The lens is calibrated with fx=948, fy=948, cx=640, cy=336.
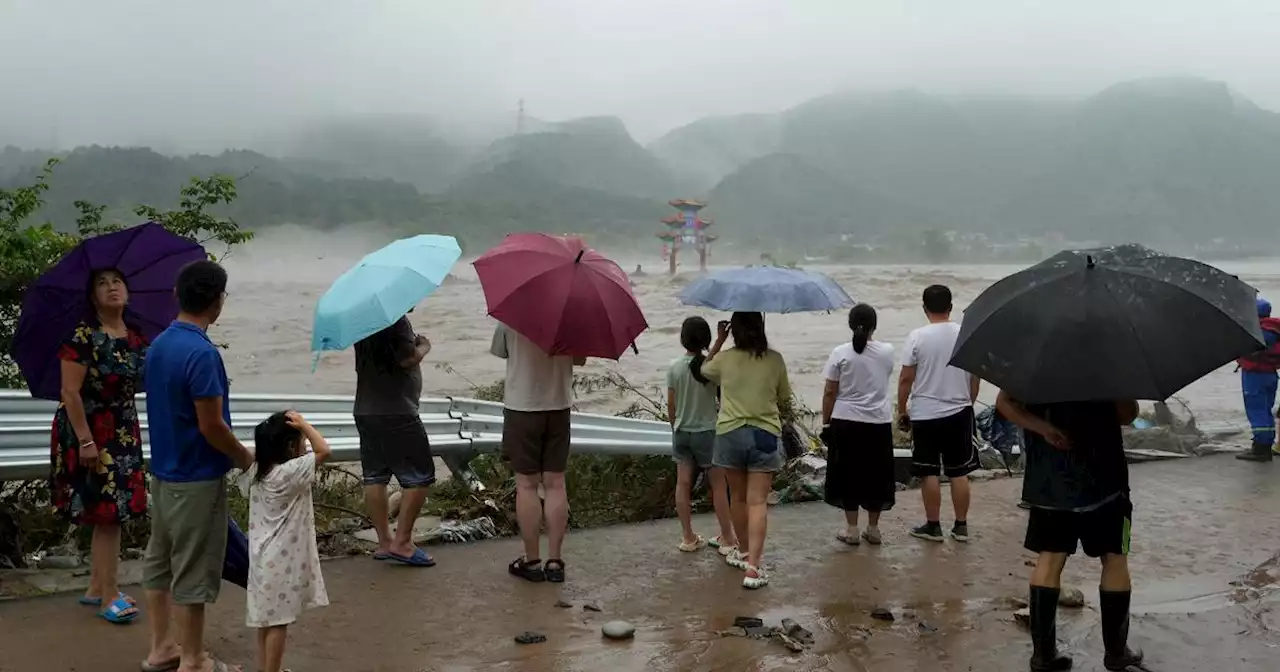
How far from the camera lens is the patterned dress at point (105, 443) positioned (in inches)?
150

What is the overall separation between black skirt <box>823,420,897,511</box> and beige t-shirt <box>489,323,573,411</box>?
169 centimetres

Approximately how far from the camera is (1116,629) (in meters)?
3.66

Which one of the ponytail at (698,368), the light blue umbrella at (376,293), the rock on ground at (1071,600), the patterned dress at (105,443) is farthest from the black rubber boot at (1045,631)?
the patterned dress at (105,443)

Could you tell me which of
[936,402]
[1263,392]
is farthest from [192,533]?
[1263,392]

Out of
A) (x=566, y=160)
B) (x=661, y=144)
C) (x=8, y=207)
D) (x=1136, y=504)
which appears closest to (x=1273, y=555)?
(x=1136, y=504)

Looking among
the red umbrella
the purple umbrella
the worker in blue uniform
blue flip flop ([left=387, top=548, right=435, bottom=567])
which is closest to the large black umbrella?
the red umbrella

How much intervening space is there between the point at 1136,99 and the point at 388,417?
349ft

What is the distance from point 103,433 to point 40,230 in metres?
2.54

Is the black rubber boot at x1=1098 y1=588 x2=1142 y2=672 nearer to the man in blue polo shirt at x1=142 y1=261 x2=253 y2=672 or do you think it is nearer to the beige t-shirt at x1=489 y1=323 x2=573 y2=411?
the beige t-shirt at x1=489 y1=323 x2=573 y2=411

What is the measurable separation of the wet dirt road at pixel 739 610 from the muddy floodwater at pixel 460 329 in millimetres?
5720

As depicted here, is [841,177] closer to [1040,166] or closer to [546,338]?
[1040,166]

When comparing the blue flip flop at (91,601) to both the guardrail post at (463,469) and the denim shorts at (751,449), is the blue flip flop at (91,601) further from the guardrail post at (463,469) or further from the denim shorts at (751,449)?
the denim shorts at (751,449)

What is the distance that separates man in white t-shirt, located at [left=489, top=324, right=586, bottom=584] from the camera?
15.5ft

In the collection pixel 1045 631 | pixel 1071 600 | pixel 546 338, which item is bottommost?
pixel 1071 600
